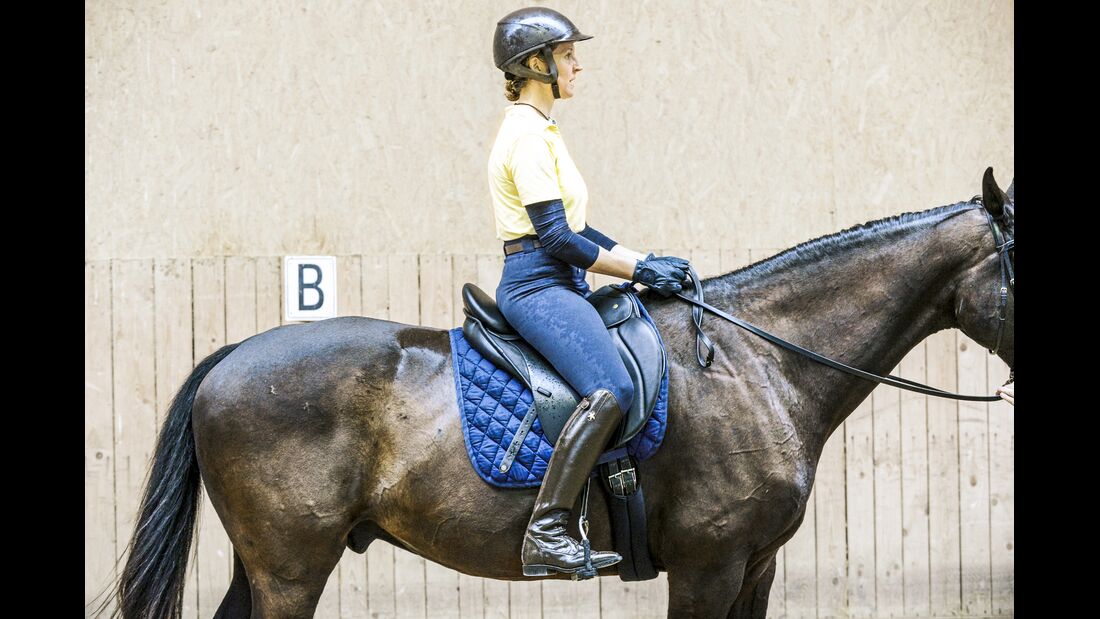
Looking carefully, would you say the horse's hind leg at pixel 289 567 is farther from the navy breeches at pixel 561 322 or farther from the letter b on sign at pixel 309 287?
the letter b on sign at pixel 309 287

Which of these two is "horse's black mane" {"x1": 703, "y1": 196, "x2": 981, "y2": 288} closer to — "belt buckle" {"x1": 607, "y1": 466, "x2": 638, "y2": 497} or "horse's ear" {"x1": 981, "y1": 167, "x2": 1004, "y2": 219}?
"horse's ear" {"x1": 981, "y1": 167, "x2": 1004, "y2": 219}

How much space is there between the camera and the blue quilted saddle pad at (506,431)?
2.99 m

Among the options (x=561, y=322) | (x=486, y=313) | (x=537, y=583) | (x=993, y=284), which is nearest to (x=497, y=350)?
(x=486, y=313)

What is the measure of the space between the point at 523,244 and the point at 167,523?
151 centimetres

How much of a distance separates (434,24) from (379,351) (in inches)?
103

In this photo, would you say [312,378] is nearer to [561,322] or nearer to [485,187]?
[561,322]

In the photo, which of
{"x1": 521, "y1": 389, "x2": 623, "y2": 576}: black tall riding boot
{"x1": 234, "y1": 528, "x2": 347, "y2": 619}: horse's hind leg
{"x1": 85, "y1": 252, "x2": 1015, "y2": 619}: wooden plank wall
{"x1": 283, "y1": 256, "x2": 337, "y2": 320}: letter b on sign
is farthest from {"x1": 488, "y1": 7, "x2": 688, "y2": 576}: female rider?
{"x1": 283, "y1": 256, "x2": 337, "y2": 320}: letter b on sign

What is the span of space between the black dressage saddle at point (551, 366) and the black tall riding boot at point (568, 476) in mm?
78

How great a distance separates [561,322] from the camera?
2.98m

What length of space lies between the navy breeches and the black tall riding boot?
0.06 metres

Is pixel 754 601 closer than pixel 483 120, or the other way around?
pixel 754 601

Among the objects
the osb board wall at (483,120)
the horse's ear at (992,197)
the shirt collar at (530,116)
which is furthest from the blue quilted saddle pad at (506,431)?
the osb board wall at (483,120)

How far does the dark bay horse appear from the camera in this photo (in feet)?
9.92

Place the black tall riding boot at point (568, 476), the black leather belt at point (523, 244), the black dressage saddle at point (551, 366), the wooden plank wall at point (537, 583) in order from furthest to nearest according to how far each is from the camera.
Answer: the wooden plank wall at point (537, 583) < the black leather belt at point (523, 244) < the black dressage saddle at point (551, 366) < the black tall riding boot at point (568, 476)
